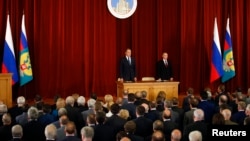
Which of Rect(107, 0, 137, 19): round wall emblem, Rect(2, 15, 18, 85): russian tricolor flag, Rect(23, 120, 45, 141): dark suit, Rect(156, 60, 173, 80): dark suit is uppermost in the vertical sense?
Rect(107, 0, 137, 19): round wall emblem

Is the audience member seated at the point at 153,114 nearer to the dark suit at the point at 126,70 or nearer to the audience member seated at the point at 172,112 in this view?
the audience member seated at the point at 172,112

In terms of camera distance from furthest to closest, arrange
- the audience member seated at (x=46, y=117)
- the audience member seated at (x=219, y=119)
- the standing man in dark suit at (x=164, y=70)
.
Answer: the standing man in dark suit at (x=164, y=70) → the audience member seated at (x=46, y=117) → the audience member seated at (x=219, y=119)

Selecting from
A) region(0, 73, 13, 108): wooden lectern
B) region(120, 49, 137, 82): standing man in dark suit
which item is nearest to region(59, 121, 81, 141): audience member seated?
region(0, 73, 13, 108): wooden lectern

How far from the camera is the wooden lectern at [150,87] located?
13183mm

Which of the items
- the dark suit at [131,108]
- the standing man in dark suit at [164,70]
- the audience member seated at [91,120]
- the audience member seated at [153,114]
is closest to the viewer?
the audience member seated at [91,120]

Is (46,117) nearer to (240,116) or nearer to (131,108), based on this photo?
(131,108)

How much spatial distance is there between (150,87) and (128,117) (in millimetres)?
4781

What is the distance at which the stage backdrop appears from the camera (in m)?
14.9

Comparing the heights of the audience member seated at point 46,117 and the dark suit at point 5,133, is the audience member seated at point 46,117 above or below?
above

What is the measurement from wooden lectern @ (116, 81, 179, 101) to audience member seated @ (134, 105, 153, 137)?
4993 millimetres

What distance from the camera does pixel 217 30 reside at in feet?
51.5

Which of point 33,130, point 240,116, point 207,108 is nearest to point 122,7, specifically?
point 207,108

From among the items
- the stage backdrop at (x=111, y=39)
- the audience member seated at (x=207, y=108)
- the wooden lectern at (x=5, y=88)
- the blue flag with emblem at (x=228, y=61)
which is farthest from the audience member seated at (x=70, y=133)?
the blue flag with emblem at (x=228, y=61)

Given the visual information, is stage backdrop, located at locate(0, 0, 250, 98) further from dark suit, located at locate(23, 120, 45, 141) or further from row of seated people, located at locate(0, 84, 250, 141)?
dark suit, located at locate(23, 120, 45, 141)
